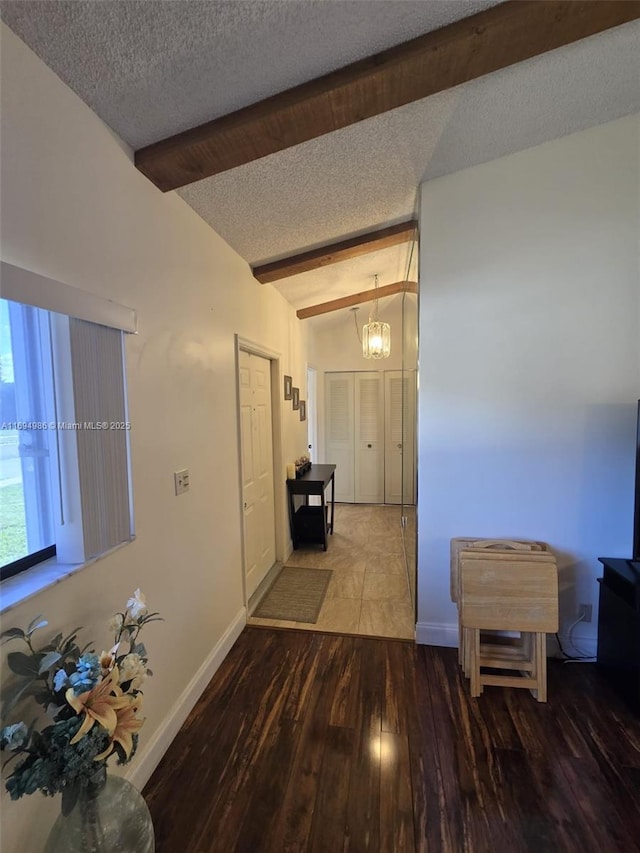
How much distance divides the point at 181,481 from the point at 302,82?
5.49 ft

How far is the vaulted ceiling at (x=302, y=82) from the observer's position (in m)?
1.06

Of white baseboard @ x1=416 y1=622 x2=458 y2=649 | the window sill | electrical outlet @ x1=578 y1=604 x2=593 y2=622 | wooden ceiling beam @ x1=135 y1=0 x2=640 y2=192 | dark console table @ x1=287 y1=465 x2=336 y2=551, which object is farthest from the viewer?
dark console table @ x1=287 y1=465 x2=336 y2=551

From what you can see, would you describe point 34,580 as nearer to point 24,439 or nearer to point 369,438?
point 24,439

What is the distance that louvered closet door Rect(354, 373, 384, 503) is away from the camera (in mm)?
5500

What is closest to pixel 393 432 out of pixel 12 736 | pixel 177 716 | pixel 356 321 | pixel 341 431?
pixel 341 431

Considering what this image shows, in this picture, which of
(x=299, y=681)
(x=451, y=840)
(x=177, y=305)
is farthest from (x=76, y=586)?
(x=451, y=840)

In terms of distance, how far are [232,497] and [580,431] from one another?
210 centimetres

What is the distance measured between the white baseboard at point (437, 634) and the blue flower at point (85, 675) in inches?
75.2

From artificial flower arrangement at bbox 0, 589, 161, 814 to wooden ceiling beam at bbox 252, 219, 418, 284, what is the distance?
8.26 ft

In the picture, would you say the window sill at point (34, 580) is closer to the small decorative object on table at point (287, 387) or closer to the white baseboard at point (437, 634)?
the white baseboard at point (437, 634)

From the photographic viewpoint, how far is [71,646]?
1035mm

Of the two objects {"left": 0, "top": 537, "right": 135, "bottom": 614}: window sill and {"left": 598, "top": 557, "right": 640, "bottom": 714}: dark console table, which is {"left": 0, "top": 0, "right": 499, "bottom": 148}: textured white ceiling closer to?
{"left": 0, "top": 537, "right": 135, "bottom": 614}: window sill

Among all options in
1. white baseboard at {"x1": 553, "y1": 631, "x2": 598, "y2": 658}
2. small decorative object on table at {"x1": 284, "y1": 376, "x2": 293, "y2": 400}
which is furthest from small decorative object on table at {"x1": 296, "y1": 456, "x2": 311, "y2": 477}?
white baseboard at {"x1": 553, "y1": 631, "x2": 598, "y2": 658}

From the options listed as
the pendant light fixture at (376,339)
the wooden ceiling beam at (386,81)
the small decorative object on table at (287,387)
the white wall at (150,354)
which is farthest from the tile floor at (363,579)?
the wooden ceiling beam at (386,81)
